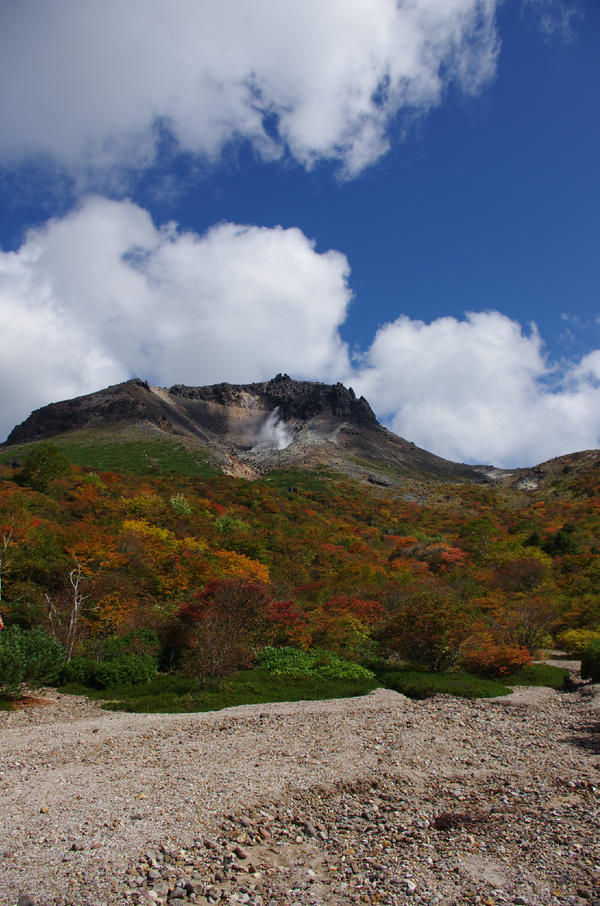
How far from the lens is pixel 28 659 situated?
59.5 ft

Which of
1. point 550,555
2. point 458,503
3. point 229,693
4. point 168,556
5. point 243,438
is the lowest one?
point 229,693

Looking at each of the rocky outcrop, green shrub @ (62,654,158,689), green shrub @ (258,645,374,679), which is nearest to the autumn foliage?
green shrub @ (258,645,374,679)

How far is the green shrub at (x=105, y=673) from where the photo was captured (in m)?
20.4

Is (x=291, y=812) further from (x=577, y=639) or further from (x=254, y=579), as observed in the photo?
(x=577, y=639)

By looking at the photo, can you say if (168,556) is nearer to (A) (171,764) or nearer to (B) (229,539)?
(B) (229,539)

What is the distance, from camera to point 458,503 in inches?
3691

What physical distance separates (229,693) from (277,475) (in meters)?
93.3

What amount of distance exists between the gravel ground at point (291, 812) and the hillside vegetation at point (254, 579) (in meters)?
8.32

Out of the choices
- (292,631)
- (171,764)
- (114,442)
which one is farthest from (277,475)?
(171,764)

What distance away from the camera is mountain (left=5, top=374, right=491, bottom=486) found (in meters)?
118

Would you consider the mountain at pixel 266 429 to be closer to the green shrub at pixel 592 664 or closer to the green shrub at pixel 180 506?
the green shrub at pixel 180 506

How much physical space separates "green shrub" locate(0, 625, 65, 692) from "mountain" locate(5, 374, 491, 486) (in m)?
73.8

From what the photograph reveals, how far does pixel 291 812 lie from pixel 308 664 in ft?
52.1

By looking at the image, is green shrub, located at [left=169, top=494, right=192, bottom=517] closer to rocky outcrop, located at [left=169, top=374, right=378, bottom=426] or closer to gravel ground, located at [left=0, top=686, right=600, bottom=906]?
gravel ground, located at [left=0, top=686, right=600, bottom=906]
